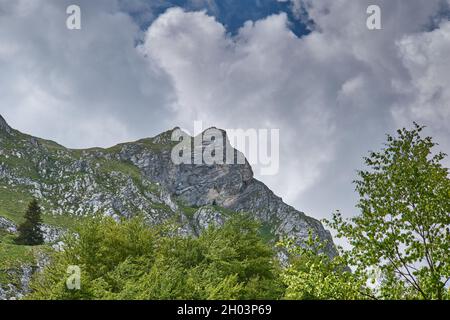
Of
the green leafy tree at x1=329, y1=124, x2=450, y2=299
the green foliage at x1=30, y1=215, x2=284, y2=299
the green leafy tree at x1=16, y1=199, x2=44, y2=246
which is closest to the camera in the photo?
the green leafy tree at x1=329, y1=124, x2=450, y2=299

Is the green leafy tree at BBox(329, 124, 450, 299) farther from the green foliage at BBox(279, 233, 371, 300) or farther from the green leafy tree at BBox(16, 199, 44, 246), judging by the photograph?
the green leafy tree at BBox(16, 199, 44, 246)

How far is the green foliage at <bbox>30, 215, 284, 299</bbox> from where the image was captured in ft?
85.8

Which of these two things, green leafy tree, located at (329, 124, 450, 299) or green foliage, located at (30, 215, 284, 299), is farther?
green foliage, located at (30, 215, 284, 299)

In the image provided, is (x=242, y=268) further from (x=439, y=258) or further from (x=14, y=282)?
(x=14, y=282)

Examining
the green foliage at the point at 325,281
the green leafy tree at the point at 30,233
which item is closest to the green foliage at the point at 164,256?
the green foliage at the point at 325,281

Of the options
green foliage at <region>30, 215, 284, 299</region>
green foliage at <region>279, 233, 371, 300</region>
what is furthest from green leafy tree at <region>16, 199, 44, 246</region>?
green foliage at <region>279, 233, 371, 300</region>

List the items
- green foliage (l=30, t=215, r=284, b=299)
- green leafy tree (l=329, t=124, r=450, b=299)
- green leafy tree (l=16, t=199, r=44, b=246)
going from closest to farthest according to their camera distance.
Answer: green leafy tree (l=329, t=124, r=450, b=299), green foliage (l=30, t=215, r=284, b=299), green leafy tree (l=16, t=199, r=44, b=246)

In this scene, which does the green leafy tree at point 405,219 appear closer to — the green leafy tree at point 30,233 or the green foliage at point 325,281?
the green foliage at point 325,281

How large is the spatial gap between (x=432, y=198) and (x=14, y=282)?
57.6 meters

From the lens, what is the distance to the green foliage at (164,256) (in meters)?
26.1

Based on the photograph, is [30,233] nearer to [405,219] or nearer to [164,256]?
[164,256]

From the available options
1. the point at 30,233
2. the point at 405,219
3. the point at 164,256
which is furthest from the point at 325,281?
the point at 30,233

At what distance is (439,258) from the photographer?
1355cm

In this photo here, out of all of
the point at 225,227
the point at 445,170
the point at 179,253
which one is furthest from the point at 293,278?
the point at 225,227
